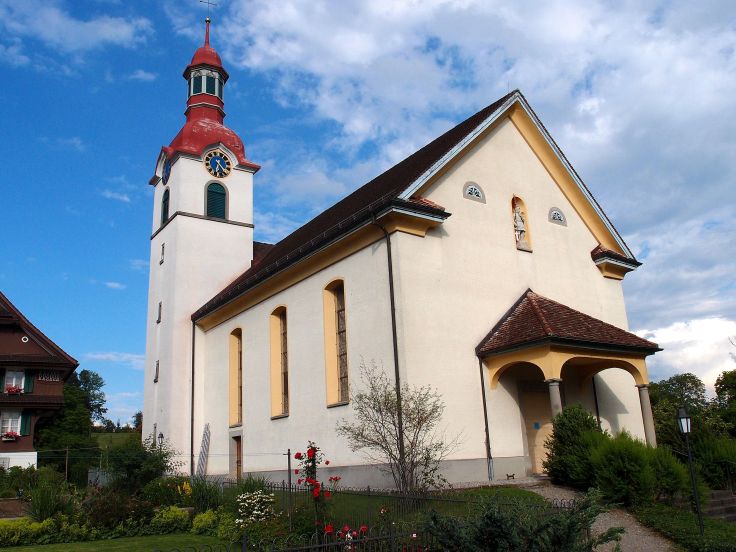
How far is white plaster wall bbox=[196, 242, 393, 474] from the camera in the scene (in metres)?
17.7

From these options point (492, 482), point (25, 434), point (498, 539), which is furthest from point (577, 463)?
point (25, 434)

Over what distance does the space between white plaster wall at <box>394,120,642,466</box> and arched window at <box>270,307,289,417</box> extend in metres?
6.82

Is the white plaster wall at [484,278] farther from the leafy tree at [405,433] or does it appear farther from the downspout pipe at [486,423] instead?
the leafy tree at [405,433]

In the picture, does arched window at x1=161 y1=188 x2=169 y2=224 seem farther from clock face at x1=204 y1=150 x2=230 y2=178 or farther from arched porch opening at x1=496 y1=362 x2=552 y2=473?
arched porch opening at x1=496 y1=362 x2=552 y2=473

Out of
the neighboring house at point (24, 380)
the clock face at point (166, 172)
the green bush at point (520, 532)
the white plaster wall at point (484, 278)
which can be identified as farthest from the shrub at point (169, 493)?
the clock face at point (166, 172)

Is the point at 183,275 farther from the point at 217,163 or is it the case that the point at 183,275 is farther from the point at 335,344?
the point at 335,344

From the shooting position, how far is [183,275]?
95.9ft

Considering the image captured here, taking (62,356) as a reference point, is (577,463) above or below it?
below

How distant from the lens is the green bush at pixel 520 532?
258 inches

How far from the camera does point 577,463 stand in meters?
14.4

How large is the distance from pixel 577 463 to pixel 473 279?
583cm

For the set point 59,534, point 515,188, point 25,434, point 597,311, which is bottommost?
point 59,534

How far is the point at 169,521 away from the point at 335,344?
6540 mm

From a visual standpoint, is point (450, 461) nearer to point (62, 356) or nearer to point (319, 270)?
point (319, 270)
